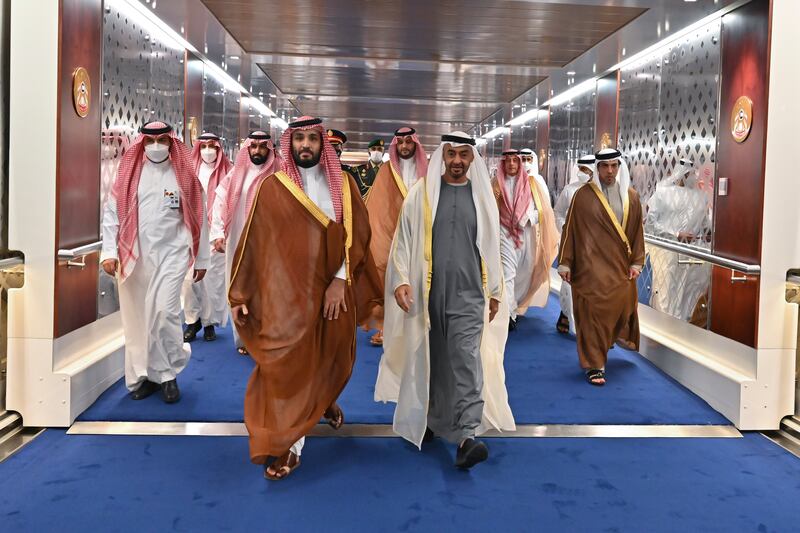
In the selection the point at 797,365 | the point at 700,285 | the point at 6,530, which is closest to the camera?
the point at 6,530

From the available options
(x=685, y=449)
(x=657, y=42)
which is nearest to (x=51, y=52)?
(x=685, y=449)

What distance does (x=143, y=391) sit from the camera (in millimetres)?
4586

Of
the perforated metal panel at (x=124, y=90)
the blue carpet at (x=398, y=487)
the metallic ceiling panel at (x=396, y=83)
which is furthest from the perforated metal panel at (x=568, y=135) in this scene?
the blue carpet at (x=398, y=487)

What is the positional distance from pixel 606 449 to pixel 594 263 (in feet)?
5.95

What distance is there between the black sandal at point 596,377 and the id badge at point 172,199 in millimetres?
3097

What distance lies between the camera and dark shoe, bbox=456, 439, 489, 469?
348 centimetres

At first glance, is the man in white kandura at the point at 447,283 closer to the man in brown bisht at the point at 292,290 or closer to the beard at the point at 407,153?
the man in brown bisht at the point at 292,290

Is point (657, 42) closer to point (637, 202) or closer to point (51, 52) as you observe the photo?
point (637, 202)

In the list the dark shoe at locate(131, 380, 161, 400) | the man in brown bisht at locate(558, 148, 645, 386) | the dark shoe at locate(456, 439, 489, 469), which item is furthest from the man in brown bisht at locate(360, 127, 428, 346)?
the dark shoe at locate(456, 439, 489, 469)

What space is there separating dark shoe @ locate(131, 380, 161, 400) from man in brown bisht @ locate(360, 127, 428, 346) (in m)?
1.96

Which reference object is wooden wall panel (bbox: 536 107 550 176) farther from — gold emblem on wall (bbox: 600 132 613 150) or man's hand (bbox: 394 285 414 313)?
man's hand (bbox: 394 285 414 313)

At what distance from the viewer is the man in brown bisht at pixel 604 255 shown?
5.36 meters

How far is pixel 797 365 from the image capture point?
4.41 meters

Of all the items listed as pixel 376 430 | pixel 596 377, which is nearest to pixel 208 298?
pixel 376 430
